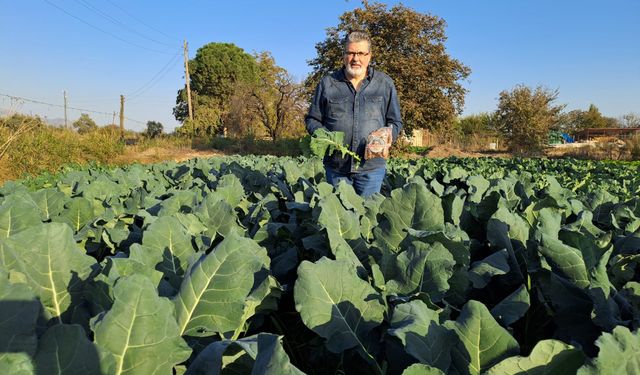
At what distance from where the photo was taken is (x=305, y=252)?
2.02 m

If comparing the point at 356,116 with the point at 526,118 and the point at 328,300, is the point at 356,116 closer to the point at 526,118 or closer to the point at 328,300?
the point at 328,300

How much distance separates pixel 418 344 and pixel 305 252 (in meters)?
1.12

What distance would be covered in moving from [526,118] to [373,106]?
1658 inches

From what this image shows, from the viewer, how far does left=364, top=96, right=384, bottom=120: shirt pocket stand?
411 centimetres

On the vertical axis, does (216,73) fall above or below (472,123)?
above

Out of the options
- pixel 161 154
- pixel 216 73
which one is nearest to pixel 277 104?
pixel 161 154

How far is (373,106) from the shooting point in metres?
4.13

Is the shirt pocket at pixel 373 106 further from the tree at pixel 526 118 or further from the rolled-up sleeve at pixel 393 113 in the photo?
the tree at pixel 526 118

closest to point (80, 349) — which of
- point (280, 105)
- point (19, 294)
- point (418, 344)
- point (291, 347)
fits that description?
point (19, 294)

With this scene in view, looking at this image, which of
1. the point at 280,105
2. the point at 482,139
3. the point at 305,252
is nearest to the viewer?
the point at 305,252

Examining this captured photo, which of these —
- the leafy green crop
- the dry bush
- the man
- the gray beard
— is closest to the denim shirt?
the man

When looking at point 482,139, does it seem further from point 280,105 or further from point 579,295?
point 579,295

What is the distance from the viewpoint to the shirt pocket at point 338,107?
4121 millimetres

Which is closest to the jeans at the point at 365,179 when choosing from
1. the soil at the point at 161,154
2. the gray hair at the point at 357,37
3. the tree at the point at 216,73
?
the gray hair at the point at 357,37
